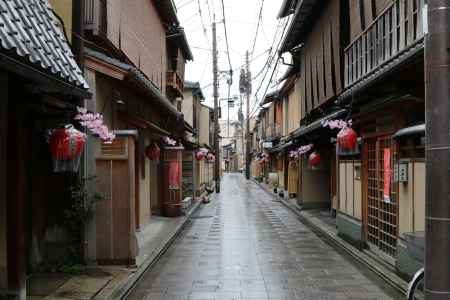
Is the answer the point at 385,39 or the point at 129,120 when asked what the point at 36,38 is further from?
the point at 129,120

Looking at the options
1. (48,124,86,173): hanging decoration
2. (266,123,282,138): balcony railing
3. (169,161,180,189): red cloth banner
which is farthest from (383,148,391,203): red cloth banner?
(266,123,282,138): balcony railing

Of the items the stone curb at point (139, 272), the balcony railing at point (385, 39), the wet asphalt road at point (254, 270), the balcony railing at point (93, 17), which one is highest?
the balcony railing at point (93, 17)

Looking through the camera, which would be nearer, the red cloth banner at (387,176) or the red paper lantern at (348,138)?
the red cloth banner at (387,176)

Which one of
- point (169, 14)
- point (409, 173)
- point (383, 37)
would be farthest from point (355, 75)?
point (169, 14)

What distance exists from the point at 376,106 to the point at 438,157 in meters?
7.69

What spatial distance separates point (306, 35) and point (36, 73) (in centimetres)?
1703

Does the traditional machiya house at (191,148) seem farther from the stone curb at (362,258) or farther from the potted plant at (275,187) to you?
the stone curb at (362,258)

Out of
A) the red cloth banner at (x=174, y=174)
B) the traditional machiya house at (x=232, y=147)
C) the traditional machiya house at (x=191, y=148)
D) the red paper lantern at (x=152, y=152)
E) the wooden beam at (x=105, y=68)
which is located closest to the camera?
the wooden beam at (x=105, y=68)

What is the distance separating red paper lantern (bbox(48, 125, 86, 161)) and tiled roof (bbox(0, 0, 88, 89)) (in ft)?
3.71

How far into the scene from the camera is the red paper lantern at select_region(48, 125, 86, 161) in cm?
840

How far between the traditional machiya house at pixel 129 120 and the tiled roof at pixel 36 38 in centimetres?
319

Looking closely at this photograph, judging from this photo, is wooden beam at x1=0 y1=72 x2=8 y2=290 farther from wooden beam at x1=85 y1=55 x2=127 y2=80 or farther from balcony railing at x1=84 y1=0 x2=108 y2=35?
balcony railing at x1=84 y1=0 x2=108 y2=35

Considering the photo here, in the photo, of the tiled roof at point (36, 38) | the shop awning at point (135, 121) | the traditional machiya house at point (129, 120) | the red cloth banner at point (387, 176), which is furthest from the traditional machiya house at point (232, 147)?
the tiled roof at point (36, 38)

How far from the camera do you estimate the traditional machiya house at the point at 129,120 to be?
36.0 feet
